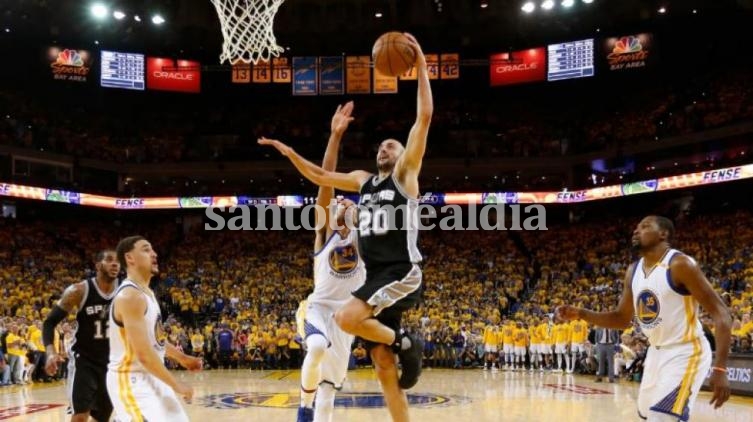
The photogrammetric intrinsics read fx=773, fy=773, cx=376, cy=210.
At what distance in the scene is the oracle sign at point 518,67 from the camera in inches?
1174

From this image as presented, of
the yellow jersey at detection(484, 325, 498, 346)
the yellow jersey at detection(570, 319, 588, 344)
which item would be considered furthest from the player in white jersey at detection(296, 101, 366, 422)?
the yellow jersey at detection(484, 325, 498, 346)

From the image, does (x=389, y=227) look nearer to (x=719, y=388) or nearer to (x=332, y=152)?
(x=332, y=152)

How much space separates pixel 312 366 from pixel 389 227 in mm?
1806

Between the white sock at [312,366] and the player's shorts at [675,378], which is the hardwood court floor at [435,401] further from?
the player's shorts at [675,378]

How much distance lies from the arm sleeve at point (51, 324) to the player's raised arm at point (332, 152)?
7.12ft

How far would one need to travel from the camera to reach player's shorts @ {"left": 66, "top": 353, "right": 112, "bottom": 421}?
590cm

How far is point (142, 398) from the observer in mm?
4473

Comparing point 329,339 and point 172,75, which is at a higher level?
point 172,75

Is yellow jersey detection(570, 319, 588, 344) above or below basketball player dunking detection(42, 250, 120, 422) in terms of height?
below

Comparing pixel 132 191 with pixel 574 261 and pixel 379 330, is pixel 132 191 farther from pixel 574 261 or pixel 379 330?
pixel 379 330

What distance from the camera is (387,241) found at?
5.02 m

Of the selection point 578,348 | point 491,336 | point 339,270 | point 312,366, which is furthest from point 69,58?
point 312,366

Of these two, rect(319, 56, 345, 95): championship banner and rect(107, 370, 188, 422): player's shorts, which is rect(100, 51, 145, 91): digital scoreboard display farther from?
rect(107, 370, 188, 422): player's shorts

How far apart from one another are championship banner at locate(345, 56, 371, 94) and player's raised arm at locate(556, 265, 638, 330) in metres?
25.1
